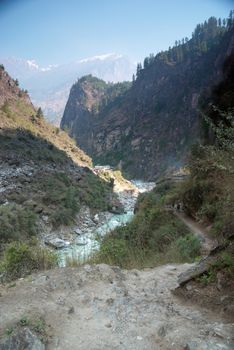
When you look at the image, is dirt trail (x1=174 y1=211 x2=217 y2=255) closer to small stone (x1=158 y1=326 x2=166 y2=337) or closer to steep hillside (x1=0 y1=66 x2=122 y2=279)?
small stone (x1=158 y1=326 x2=166 y2=337)

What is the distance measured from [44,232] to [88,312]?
27825 mm

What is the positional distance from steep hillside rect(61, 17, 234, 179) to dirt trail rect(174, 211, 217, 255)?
8342 centimetres

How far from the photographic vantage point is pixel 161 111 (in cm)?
12606

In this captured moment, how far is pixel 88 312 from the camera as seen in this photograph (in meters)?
4.98

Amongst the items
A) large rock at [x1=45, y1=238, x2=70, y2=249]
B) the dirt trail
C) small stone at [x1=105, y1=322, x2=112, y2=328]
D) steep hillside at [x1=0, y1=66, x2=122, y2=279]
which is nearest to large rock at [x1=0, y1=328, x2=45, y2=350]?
small stone at [x1=105, y1=322, x2=112, y2=328]

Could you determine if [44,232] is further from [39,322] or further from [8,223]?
[39,322]

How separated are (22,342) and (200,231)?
8629mm

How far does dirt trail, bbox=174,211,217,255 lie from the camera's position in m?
9.22

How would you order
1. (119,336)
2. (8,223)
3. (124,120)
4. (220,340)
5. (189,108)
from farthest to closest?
(124,120) < (189,108) < (8,223) < (119,336) < (220,340)

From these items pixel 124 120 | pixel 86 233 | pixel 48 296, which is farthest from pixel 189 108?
pixel 48 296

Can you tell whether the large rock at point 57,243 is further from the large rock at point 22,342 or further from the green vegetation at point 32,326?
the large rock at point 22,342

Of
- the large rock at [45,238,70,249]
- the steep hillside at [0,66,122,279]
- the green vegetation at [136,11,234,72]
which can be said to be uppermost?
the green vegetation at [136,11,234,72]

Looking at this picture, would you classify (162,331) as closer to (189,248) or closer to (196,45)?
(189,248)

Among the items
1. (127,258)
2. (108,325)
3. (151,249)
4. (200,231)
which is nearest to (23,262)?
(127,258)
